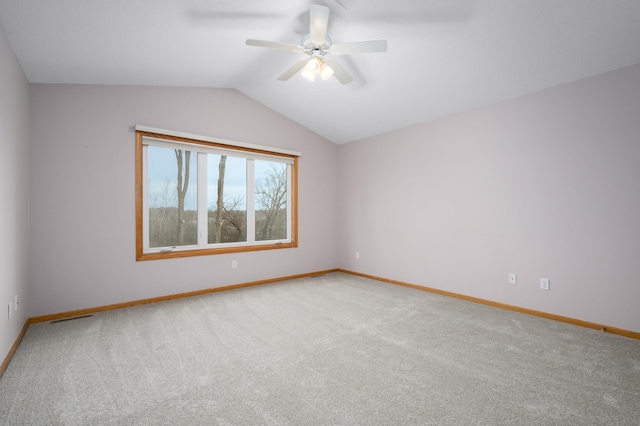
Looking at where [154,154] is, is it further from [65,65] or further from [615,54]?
[615,54]

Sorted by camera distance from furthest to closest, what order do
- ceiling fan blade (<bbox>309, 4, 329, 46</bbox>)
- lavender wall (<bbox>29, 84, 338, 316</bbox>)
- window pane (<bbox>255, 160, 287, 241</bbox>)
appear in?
window pane (<bbox>255, 160, 287, 241</bbox>) → lavender wall (<bbox>29, 84, 338, 316</bbox>) → ceiling fan blade (<bbox>309, 4, 329, 46</bbox>)

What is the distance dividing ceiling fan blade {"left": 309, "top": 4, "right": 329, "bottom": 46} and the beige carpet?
2473mm

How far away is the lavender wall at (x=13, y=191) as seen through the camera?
7.35 ft

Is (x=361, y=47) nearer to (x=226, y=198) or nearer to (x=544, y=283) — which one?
(x=226, y=198)

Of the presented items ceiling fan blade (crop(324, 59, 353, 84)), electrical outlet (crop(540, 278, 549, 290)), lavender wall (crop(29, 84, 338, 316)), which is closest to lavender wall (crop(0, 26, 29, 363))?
lavender wall (crop(29, 84, 338, 316))

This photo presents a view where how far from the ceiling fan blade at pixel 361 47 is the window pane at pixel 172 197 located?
255 cm

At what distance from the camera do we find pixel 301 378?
2012 mm

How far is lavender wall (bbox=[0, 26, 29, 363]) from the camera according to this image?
7.35 feet

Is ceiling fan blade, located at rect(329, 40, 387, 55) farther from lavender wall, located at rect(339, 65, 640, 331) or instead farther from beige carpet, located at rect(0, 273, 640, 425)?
beige carpet, located at rect(0, 273, 640, 425)

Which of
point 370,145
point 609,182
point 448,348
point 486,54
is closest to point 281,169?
point 370,145

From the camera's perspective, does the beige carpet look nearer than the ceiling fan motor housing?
Yes

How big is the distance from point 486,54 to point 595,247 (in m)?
2.11

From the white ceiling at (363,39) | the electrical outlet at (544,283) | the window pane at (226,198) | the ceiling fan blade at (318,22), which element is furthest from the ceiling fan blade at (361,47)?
the electrical outlet at (544,283)

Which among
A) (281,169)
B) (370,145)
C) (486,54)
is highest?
(486,54)
